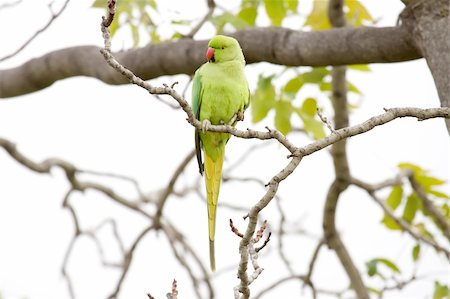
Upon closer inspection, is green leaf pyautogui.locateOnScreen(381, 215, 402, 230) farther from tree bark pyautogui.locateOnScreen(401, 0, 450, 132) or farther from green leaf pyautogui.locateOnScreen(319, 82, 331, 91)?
tree bark pyautogui.locateOnScreen(401, 0, 450, 132)

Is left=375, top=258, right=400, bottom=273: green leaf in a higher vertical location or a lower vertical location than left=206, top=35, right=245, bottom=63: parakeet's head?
lower

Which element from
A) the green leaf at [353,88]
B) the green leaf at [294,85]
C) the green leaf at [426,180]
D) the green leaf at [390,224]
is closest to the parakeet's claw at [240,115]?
the green leaf at [294,85]

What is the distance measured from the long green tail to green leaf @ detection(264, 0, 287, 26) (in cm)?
98

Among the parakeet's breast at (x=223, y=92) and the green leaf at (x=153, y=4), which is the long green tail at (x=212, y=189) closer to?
the parakeet's breast at (x=223, y=92)

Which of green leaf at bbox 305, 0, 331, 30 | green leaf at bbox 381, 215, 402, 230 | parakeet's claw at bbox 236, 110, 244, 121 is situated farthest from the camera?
green leaf at bbox 381, 215, 402, 230

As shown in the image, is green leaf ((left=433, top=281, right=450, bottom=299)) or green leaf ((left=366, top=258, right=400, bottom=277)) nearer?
green leaf ((left=433, top=281, right=450, bottom=299))

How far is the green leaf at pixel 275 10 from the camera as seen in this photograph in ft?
11.7

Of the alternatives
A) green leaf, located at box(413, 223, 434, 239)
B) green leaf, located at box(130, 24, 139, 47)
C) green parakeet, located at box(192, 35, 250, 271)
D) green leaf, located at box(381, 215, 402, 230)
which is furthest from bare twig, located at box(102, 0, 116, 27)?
green leaf, located at box(413, 223, 434, 239)

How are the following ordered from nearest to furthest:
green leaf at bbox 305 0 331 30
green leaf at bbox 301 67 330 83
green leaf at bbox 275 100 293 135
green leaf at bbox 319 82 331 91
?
green leaf at bbox 301 67 330 83
green leaf at bbox 275 100 293 135
green leaf at bbox 319 82 331 91
green leaf at bbox 305 0 331 30

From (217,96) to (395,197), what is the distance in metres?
1.49

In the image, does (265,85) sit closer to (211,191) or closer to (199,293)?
(211,191)

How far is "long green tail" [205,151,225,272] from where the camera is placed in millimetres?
2605

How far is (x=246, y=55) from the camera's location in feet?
10.8

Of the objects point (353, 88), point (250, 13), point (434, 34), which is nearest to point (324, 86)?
point (353, 88)
